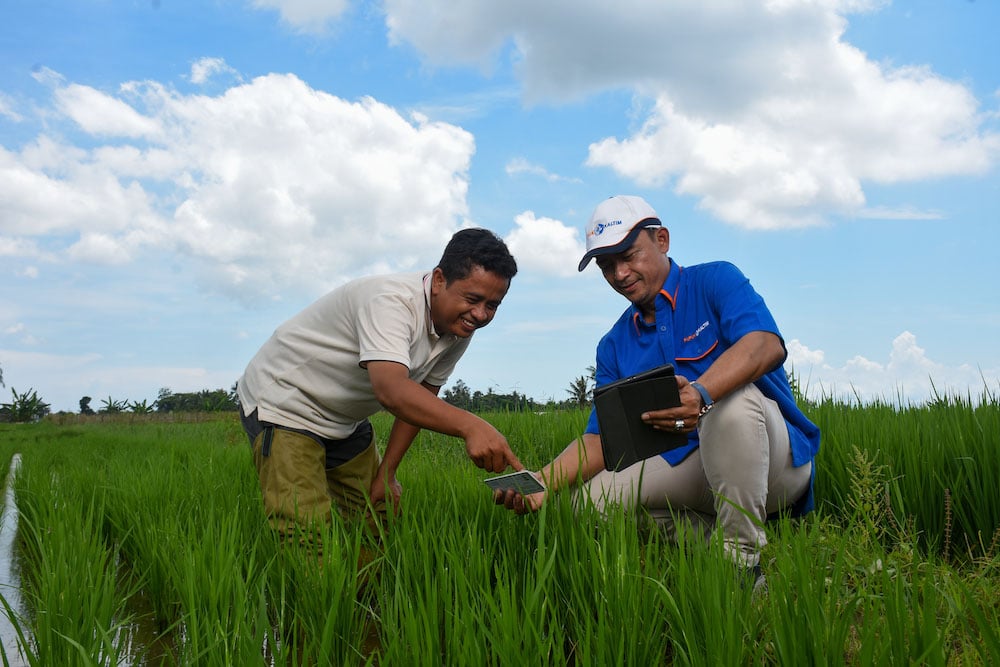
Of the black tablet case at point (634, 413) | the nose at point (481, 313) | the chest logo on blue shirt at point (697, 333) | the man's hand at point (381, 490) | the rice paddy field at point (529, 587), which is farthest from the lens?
the man's hand at point (381, 490)

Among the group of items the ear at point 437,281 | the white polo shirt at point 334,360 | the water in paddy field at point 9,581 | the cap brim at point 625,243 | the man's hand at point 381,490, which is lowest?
the water in paddy field at point 9,581

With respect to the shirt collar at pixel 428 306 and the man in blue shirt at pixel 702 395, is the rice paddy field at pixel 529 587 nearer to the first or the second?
the man in blue shirt at pixel 702 395

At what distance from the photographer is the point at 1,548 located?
14.0 feet

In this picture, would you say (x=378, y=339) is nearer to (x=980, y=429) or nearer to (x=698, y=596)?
(x=698, y=596)

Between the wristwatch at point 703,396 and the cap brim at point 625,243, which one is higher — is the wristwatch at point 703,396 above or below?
below

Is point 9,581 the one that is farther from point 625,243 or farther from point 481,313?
point 625,243

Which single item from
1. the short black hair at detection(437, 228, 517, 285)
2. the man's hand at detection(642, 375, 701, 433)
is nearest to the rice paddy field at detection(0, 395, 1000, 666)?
the man's hand at detection(642, 375, 701, 433)

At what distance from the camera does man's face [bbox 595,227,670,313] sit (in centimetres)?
273

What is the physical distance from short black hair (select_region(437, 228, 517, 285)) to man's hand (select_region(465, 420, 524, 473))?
1.75 ft

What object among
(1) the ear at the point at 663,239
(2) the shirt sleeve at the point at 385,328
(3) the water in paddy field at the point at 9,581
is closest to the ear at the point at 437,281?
(2) the shirt sleeve at the point at 385,328

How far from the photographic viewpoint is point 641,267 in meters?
2.74

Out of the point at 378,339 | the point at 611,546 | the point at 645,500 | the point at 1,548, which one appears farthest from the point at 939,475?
the point at 1,548

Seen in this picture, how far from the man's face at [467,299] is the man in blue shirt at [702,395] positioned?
14.6 inches

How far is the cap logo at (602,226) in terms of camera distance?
267 centimetres
